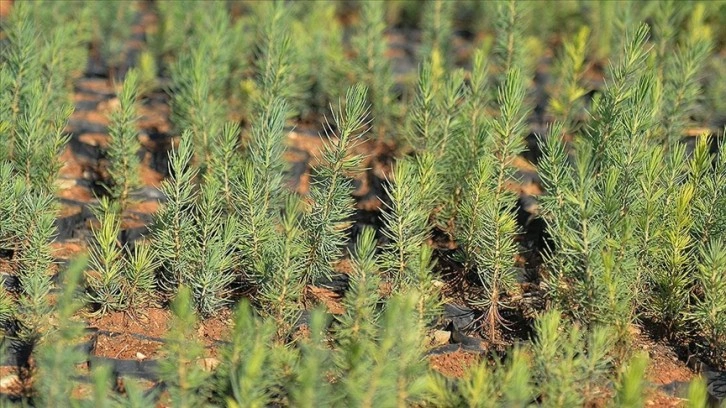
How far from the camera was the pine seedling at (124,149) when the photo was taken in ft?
12.0

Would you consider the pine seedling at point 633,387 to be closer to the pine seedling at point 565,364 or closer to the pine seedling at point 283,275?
the pine seedling at point 565,364

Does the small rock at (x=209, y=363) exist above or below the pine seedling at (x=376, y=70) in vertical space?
below

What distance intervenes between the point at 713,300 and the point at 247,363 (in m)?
1.32

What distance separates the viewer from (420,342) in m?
2.98

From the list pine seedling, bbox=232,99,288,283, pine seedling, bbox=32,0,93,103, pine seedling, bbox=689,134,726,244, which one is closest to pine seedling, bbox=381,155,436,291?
pine seedling, bbox=232,99,288,283

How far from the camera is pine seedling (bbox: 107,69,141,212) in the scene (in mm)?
3643

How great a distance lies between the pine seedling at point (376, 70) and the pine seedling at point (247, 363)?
159cm

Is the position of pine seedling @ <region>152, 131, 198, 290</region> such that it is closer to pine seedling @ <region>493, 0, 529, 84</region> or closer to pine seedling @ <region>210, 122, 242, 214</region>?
pine seedling @ <region>210, 122, 242, 214</region>

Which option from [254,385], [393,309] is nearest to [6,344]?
[254,385]

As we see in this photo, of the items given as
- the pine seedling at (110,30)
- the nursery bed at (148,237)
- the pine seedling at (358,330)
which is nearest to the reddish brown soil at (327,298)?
the nursery bed at (148,237)

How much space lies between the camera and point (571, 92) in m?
4.21

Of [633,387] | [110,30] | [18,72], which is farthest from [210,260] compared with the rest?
[110,30]

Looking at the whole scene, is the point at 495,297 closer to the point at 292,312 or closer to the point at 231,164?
the point at 292,312

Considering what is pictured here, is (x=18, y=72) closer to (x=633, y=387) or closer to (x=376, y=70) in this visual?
(x=376, y=70)
